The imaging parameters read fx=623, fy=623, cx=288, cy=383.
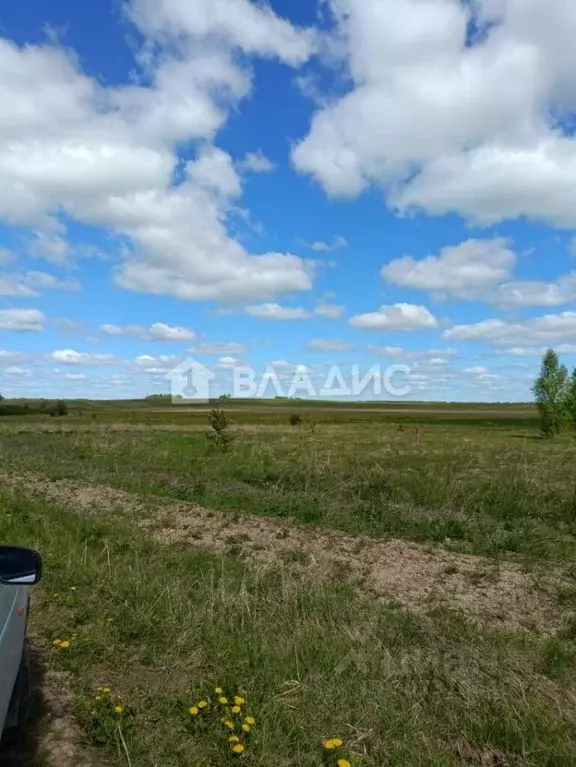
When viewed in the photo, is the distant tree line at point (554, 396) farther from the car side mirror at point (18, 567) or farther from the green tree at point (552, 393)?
the car side mirror at point (18, 567)

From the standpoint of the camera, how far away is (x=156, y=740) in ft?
12.0

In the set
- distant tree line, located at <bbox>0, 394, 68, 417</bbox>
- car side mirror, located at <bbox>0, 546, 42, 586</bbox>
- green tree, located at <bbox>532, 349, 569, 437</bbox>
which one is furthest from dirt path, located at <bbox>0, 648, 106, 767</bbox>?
distant tree line, located at <bbox>0, 394, 68, 417</bbox>

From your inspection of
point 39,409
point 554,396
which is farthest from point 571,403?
point 39,409

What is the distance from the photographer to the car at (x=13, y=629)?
2.82 m

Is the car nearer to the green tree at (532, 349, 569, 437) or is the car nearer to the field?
the field

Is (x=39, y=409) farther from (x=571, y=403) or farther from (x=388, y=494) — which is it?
(x=388, y=494)

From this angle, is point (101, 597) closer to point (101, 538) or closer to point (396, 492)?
point (101, 538)

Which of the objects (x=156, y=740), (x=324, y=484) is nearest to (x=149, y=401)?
(x=324, y=484)

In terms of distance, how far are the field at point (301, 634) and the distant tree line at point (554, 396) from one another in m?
52.9

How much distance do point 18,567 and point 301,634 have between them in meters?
2.76

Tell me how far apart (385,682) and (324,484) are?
11064 mm

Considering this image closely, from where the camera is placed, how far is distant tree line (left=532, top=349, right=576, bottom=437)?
61188 mm

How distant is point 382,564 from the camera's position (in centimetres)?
837

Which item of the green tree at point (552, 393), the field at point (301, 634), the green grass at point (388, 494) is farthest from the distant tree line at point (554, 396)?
the field at point (301, 634)
